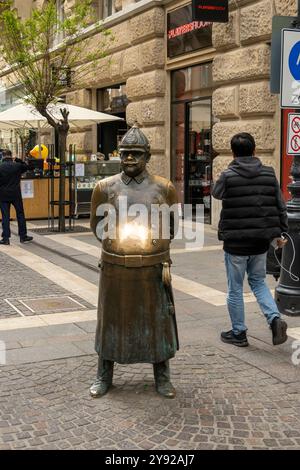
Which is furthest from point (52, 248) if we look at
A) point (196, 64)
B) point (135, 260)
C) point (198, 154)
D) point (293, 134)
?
point (135, 260)

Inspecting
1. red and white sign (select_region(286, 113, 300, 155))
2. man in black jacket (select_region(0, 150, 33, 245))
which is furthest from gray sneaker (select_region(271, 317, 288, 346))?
man in black jacket (select_region(0, 150, 33, 245))

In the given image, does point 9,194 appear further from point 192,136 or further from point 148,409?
point 148,409

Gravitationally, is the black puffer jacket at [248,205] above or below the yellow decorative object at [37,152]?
below

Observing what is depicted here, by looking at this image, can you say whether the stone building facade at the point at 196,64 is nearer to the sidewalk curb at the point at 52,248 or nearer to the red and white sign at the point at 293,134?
the sidewalk curb at the point at 52,248

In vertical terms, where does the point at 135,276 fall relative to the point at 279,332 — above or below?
above

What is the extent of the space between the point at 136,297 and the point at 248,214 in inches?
62.7

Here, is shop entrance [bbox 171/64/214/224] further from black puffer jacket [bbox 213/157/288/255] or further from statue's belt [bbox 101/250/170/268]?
statue's belt [bbox 101/250/170/268]

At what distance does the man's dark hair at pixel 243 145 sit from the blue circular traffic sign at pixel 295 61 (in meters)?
1.37

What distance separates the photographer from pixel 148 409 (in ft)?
14.2

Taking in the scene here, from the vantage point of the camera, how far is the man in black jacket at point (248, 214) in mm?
5512

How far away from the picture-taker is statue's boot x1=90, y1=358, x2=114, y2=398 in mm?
4574

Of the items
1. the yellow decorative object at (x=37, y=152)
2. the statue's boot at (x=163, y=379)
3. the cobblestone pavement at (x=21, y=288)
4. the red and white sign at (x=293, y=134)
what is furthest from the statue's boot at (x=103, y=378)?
the yellow decorative object at (x=37, y=152)

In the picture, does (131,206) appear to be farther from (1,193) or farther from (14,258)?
(1,193)

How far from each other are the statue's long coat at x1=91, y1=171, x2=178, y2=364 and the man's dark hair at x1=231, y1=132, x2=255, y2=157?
1.34 meters
